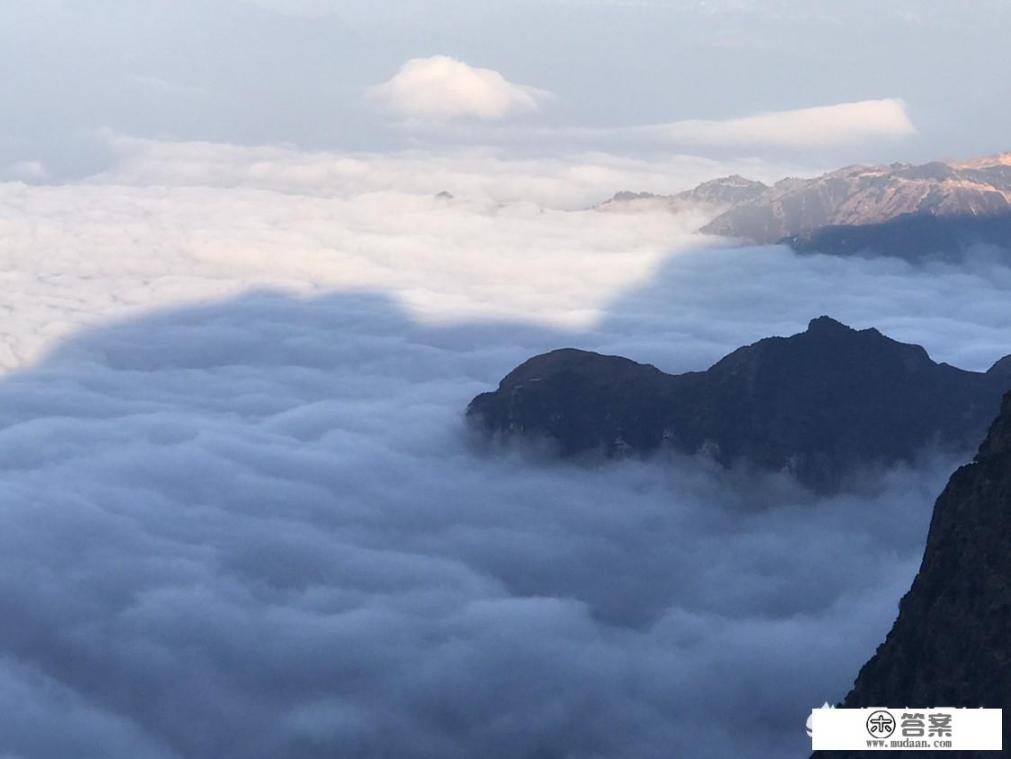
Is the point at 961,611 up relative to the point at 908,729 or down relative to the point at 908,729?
up

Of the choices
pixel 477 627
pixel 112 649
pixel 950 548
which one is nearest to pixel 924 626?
pixel 950 548

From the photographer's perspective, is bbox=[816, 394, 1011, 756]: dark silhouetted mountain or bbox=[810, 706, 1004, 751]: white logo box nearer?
bbox=[810, 706, 1004, 751]: white logo box

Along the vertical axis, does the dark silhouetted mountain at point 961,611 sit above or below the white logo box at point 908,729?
above

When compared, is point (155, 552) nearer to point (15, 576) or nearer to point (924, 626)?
point (15, 576)

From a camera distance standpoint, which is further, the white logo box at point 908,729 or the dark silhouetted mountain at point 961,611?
the dark silhouetted mountain at point 961,611
